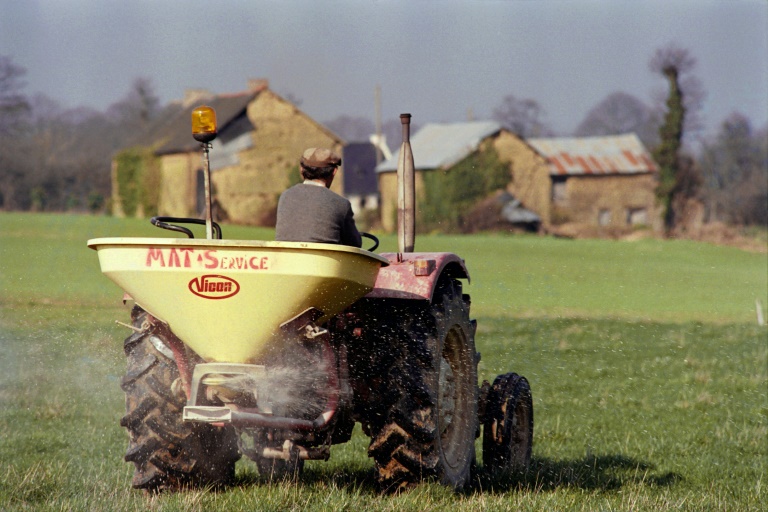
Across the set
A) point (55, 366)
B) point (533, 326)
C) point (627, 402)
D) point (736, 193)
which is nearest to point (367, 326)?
point (627, 402)

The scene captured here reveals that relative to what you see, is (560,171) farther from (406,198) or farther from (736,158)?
(406,198)

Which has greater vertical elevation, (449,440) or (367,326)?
(367,326)

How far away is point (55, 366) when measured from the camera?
13.0 m

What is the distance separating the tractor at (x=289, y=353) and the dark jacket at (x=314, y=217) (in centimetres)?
28

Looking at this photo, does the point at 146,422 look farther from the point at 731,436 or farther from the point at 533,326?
the point at 533,326

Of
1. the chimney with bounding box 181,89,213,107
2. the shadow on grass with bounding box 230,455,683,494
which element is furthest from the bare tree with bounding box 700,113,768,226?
the shadow on grass with bounding box 230,455,683,494

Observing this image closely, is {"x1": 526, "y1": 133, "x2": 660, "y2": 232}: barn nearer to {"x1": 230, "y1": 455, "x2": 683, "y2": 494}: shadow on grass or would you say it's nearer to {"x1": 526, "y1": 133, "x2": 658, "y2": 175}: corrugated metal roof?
{"x1": 526, "y1": 133, "x2": 658, "y2": 175}: corrugated metal roof

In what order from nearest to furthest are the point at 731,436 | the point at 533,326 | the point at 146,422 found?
1. the point at 146,422
2. the point at 731,436
3. the point at 533,326

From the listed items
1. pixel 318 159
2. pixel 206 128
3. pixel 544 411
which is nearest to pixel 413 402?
pixel 318 159

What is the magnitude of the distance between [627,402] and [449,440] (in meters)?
4.59

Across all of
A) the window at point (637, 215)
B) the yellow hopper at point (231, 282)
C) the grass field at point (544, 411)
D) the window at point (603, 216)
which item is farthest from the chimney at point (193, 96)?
the yellow hopper at point (231, 282)

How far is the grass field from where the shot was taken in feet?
18.8

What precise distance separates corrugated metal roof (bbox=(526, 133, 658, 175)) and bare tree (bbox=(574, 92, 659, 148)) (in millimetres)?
18574

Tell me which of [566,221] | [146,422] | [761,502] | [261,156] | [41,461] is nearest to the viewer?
[146,422]
